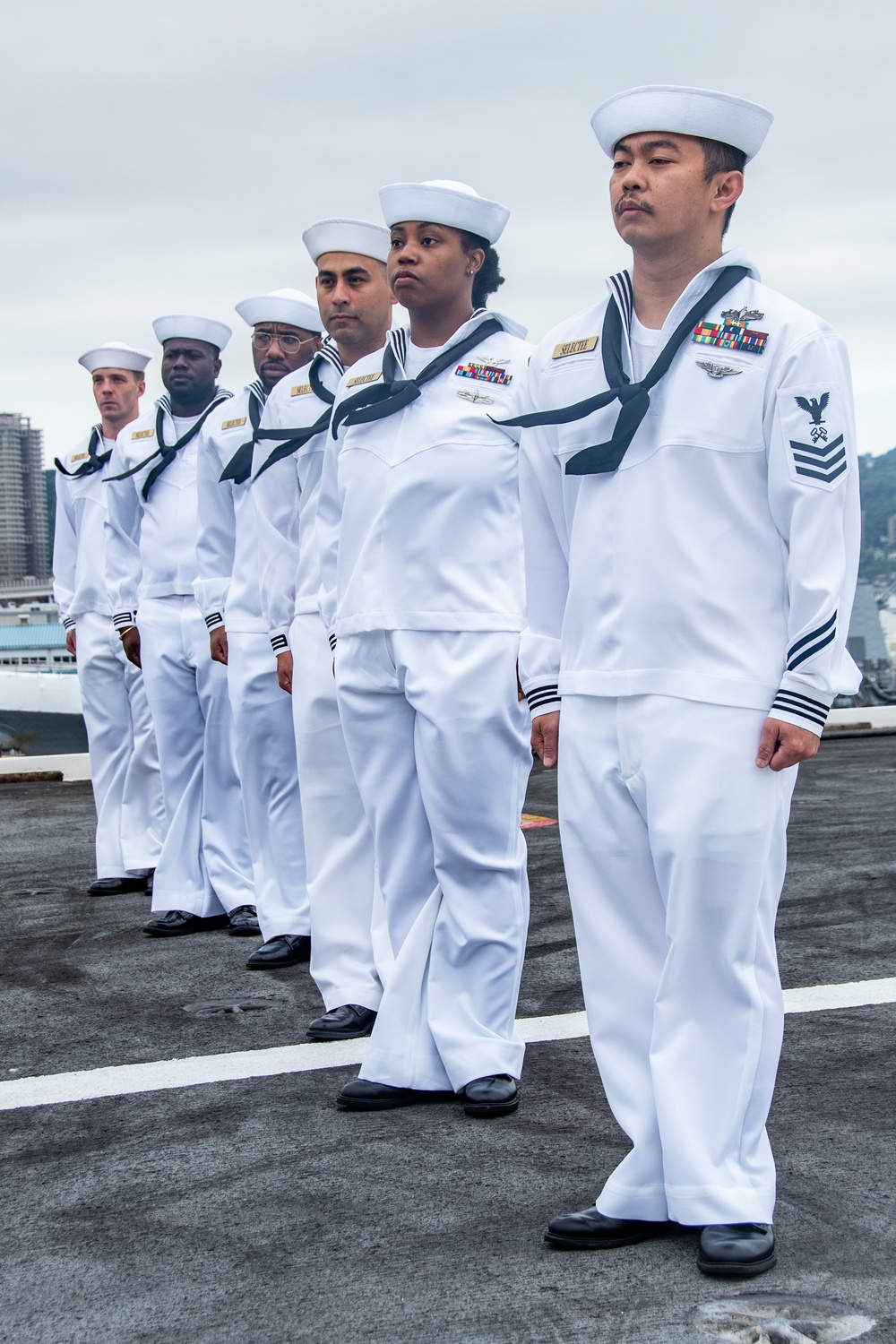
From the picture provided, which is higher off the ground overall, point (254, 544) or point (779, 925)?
point (254, 544)

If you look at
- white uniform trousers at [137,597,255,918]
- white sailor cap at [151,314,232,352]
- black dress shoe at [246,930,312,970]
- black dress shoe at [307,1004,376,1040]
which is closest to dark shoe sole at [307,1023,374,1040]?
black dress shoe at [307,1004,376,1040]

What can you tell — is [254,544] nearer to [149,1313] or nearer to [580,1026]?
[580,1026]

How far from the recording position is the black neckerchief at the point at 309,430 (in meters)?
5.55

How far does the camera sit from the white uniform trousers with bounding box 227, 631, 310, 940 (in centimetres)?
642

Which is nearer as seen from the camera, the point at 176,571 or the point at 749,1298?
the point at 749,1298

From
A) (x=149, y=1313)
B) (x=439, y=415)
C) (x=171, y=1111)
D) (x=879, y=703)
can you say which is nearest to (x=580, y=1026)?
(x=171, y=1111)

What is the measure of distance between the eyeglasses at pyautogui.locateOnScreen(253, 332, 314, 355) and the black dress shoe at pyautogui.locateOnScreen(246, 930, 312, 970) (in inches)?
91.0

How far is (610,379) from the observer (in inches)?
126

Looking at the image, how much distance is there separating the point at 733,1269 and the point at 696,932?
60cm

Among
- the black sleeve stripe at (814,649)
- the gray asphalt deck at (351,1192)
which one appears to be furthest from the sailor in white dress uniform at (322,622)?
the black sleeve stripe at (814,649)

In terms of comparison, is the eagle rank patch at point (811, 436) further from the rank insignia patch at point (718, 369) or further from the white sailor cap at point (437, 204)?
the white sailor cap at point (437, 204)

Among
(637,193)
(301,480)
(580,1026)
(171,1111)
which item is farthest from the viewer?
(301,480)

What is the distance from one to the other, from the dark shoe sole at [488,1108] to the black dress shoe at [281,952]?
6.63 ft

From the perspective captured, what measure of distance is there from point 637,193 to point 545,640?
3.06 feet
